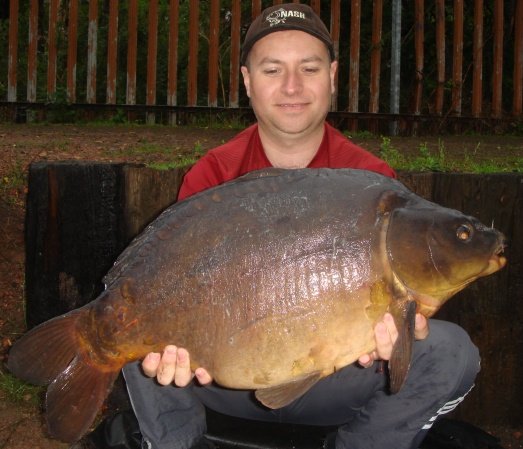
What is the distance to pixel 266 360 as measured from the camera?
2129 mm

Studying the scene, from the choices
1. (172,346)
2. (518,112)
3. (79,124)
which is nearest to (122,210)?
(172,346)

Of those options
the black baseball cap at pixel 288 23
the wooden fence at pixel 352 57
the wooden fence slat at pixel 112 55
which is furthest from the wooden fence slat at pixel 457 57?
the black baseball cap at pixel 288 23

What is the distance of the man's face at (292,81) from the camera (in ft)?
9.49

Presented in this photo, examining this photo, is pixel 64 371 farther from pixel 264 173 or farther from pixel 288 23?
pixel 288 23

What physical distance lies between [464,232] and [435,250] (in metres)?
0.10

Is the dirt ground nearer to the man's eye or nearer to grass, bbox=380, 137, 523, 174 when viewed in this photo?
grass, bbox=380, 137, 523, 174

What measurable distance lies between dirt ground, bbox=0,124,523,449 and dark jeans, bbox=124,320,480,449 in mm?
1127

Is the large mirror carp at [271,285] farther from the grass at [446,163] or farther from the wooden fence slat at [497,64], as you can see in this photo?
the wooden fence slat at [497,64]

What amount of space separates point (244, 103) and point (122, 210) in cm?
586

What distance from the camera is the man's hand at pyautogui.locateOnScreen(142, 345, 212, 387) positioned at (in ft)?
7.31

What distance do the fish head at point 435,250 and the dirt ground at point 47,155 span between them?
1.93 meters

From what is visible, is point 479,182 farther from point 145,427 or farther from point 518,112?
point 518,112

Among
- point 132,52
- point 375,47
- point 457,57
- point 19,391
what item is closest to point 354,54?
point 375,47

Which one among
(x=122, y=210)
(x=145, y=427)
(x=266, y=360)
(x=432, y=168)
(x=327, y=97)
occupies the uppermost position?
(x=327, y=97)
